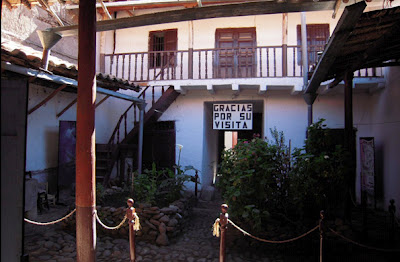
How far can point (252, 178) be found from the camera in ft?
16.7

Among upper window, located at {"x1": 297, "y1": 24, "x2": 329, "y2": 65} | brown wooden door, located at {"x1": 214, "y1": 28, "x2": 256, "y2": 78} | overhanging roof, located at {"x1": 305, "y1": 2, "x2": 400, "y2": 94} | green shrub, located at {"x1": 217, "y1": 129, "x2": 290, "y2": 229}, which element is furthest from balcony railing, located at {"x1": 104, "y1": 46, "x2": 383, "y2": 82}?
green shrub, located at {"x1": 217, "y1": 129, "x2": 290, "y2": 229}

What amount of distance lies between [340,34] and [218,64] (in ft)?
19.2

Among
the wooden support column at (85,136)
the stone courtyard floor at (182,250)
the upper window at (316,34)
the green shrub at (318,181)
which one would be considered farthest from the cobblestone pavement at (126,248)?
the upper window at (316,34)

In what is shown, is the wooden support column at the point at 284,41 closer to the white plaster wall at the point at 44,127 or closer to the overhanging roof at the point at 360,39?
the overhanging roof at the point at 360,39

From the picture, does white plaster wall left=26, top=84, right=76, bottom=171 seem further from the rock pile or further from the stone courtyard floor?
the rock pile

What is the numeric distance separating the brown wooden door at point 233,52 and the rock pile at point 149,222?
17.3 feet

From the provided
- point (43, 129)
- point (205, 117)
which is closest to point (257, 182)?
point (205, 117)

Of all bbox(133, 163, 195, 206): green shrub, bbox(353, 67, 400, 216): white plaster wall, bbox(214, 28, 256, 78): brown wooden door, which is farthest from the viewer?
bbox(214, 28, 256, 78): brown wooden door

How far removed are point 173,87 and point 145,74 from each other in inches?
64.5

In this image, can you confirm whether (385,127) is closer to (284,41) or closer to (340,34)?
(284,41)

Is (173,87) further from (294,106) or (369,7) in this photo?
(369,7)

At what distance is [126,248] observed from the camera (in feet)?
17.2

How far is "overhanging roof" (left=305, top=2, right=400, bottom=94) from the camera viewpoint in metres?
3.73

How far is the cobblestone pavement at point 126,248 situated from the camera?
480 cm
